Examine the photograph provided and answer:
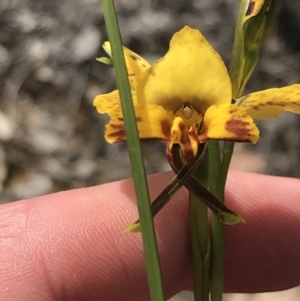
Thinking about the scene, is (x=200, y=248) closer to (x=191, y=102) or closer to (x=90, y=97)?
(x=191, y=102)

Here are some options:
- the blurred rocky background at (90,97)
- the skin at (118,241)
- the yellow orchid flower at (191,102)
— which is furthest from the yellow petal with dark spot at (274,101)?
the blurred rocky background at (90,97)

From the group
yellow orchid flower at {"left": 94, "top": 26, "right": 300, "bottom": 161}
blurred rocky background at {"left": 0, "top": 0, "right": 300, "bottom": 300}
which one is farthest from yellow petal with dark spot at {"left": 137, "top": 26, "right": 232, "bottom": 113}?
blurred rocky background at {"left": 0, "top": 0, "right": 300, "bottom": 300}

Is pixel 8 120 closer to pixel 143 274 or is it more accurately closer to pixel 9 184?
pixel 9 184

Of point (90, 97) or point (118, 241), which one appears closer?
point (118, 241)

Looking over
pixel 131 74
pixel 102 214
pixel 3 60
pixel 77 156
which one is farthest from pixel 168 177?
pixel 3 60

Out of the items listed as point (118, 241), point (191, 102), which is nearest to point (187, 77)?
point (191, 102)

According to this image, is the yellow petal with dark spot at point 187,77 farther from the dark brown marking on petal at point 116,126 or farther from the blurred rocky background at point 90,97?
the blurred rocky background at point 90,97
